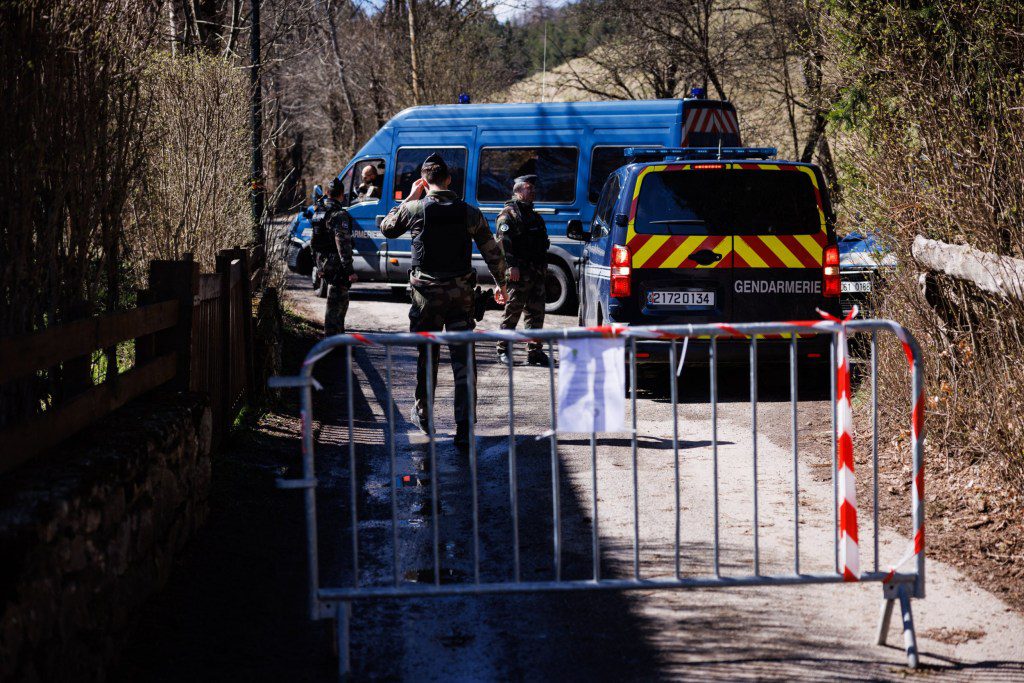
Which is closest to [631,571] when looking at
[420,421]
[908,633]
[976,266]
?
[908,633]

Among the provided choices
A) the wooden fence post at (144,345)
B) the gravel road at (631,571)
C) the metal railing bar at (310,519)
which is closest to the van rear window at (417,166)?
the gravel road at (631,571)

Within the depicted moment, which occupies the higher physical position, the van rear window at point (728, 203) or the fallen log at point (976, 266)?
the van rear window at point (728, 203)

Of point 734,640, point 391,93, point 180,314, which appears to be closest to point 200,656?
point 734,640

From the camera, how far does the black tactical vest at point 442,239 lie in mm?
8086

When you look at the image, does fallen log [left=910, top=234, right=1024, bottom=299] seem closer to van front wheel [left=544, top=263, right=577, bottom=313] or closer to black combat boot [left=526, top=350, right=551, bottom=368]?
black combat boot [left=526, top=350, right=551, bottom=368]

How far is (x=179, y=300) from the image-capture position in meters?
6.27

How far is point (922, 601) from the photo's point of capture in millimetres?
4824

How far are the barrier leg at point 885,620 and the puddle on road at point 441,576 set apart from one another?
1732 millimetres

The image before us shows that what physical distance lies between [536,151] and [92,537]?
495 inches

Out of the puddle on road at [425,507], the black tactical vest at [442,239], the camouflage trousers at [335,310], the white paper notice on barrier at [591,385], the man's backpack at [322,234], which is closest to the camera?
the white paper notice on barrier at [591,385]

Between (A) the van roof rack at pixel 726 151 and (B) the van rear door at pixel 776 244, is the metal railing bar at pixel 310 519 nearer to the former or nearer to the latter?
(B) the van rear door at pixel 776 244

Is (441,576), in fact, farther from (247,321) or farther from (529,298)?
(529,298)

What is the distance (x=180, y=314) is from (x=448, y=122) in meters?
10.8

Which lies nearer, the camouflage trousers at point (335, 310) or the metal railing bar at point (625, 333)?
the metal railing bar at point (625, 333)
